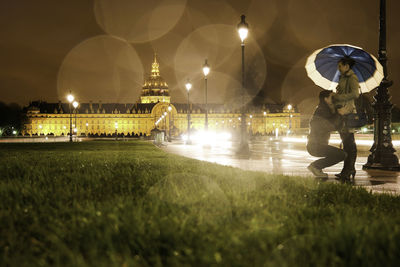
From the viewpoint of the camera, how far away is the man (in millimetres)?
8117

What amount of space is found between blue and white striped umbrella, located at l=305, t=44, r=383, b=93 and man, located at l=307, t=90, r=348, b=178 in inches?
81.7

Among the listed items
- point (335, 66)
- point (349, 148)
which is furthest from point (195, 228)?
point (335, 66)

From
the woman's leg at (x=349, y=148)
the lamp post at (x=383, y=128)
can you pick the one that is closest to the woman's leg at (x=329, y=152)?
the woman's leg at (x=349, y=148)

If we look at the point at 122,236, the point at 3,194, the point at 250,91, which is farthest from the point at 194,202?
the point at 250,91

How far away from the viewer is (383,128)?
12258 millimetres

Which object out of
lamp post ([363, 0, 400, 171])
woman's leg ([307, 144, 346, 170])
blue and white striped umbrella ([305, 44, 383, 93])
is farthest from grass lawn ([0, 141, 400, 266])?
lamp post ([363, 0, 400, 171])

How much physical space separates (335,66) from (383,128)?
3531mm

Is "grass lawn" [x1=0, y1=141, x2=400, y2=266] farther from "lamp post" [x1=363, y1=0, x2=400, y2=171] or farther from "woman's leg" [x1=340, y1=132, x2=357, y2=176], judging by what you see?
"lamp post" [x1=363, y1=0, x2=400, y2=171]

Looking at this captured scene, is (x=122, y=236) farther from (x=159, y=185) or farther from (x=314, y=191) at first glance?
(x=314, y=191)

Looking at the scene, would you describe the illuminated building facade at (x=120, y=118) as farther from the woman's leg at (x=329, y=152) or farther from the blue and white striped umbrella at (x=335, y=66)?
the woman's leg at (x=329, y=152)

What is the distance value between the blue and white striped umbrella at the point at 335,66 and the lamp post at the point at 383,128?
2.43m

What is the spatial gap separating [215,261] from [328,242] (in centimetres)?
98

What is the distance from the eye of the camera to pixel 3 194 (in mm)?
5172

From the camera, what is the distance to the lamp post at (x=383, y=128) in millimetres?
11914
